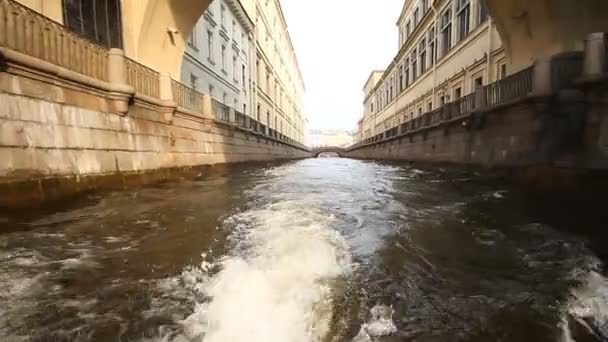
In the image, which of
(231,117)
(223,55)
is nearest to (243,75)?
(223,55)

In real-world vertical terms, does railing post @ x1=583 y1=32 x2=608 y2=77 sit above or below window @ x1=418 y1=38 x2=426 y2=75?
below

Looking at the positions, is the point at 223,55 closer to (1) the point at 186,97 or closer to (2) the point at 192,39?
(2) the point at 192,39

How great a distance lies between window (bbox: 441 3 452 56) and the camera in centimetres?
2294

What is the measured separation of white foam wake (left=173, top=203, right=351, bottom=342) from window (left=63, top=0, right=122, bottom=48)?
10.2m

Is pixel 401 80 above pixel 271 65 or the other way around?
the other way around

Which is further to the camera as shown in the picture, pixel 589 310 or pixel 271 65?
pixel 271 65

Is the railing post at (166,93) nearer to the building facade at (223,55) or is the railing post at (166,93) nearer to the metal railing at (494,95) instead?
the building facade at (223,55)

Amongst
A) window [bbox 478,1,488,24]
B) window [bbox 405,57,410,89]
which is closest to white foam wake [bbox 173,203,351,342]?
window [bbox 478,1,488,24]

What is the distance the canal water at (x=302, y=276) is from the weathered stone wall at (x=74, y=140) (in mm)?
831

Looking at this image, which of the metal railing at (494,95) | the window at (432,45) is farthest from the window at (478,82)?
the window at (432,45)

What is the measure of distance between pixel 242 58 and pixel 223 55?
505cm

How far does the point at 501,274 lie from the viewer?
9.71ft

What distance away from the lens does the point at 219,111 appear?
51.0ft

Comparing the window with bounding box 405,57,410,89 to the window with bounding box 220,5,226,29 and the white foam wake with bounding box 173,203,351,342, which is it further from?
the white foam wake with bounding box 173,203,351,342
